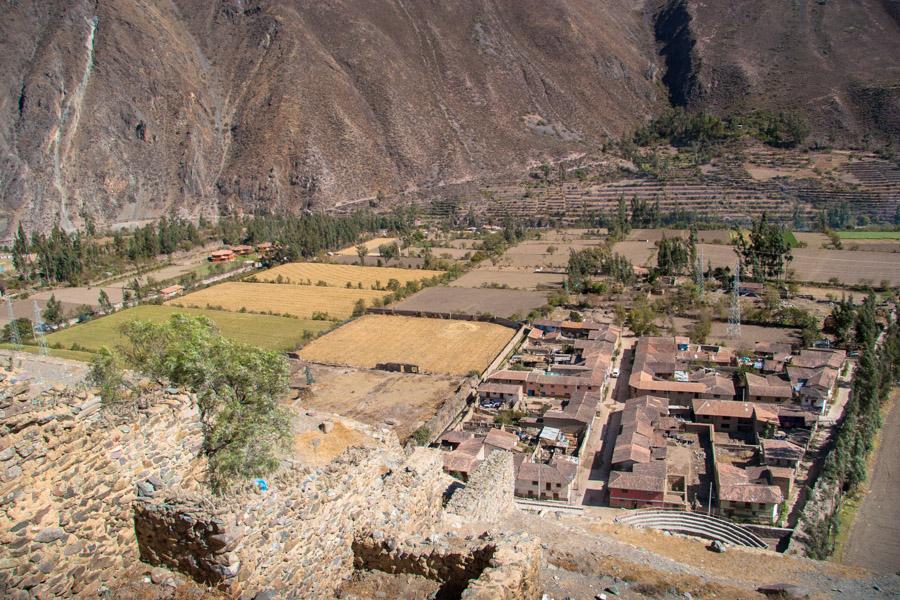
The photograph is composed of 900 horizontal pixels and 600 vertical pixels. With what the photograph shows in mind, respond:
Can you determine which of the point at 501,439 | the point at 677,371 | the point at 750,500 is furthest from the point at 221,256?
the point at 750,500

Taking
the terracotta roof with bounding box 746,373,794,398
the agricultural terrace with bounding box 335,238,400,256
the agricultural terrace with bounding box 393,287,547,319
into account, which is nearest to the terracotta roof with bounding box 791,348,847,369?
the terracotta roof with bounding box 746,373,794,398

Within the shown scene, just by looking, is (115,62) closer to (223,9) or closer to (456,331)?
(223,9)

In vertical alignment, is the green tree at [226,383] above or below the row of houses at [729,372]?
above

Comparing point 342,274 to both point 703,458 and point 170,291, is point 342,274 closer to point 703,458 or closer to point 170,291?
point 170,291

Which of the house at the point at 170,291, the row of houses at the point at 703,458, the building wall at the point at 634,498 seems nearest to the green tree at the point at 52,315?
the house at the point at 170,291

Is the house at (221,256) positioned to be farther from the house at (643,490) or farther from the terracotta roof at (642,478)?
the house at (643,490)

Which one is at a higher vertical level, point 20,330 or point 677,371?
point 20,330
